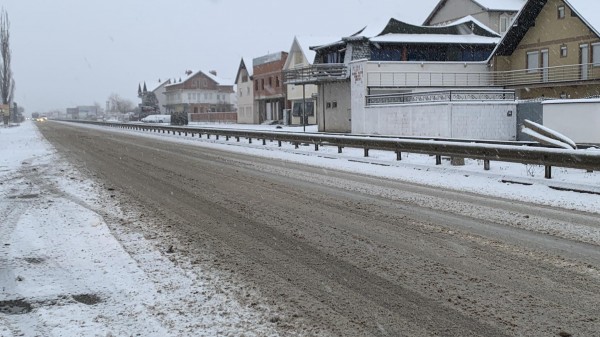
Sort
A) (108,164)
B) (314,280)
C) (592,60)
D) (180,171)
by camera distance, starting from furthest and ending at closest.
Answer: (592,60) < (108,164) < (180,171) < (314,280)

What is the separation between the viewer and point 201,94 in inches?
4592

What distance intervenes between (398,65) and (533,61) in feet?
31.7

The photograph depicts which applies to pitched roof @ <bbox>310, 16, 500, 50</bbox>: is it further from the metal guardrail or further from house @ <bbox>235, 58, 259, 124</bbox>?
house @ <bbox>235, 58, 259, 124</bbox>

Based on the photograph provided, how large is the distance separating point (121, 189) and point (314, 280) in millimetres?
7529

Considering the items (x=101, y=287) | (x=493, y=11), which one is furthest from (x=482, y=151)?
(x=493, y=11)

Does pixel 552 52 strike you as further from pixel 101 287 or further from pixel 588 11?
pixel 101 287

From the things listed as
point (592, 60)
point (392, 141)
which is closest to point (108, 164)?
point (392, 141)

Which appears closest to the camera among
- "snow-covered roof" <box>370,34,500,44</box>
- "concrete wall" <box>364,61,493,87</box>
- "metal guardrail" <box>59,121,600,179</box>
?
"metal guardrail" <box>59,121,600,179</box>

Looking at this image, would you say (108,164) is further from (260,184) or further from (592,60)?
(592,60)

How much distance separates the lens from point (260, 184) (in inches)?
493

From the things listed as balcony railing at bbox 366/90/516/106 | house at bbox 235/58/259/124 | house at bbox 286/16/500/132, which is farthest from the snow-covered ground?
house at bbox 235/58/259/124

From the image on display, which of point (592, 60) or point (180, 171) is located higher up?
point (592, 60)

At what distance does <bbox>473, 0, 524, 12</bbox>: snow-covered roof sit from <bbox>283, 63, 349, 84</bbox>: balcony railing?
20.3 m

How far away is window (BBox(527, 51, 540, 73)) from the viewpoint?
1570 inches
